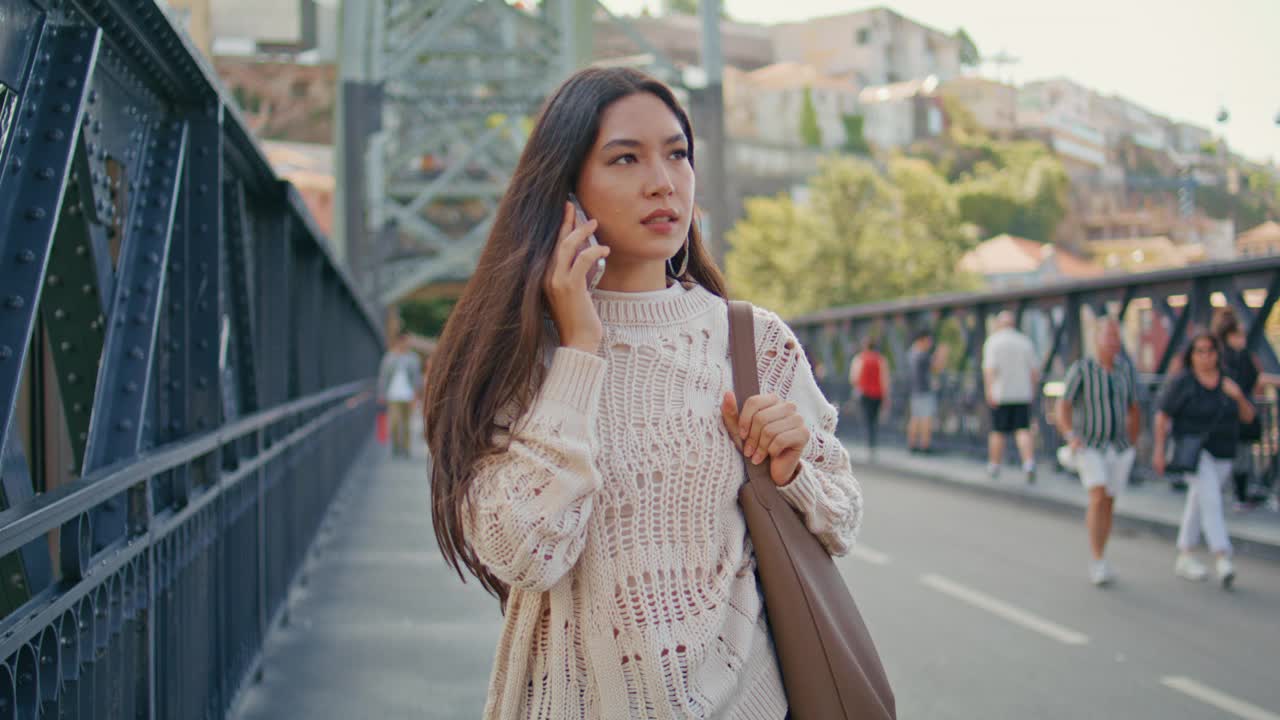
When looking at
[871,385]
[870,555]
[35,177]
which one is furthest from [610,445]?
[871,385]

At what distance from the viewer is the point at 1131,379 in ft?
30.3

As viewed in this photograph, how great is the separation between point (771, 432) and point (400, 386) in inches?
659

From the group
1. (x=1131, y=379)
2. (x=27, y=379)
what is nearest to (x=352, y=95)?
(x=1131, y=379)

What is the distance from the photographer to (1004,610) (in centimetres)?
782

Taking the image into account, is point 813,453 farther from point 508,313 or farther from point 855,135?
point 855,135

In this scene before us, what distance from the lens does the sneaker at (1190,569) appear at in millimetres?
8938

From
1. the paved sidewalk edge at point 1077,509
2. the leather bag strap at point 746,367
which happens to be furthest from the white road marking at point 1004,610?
the leather bag strap at point 746,367

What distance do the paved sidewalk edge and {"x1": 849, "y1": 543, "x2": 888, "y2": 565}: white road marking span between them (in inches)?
104

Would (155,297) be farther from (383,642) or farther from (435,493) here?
(383,642)

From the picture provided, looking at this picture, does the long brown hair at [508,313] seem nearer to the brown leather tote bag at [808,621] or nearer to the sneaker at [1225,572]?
the brown leather tote bag at [808,621]

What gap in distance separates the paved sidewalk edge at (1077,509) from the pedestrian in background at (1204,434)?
33.1 inches

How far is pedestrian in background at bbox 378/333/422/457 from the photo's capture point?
18.6 m

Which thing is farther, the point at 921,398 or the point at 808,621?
the point at 921,398

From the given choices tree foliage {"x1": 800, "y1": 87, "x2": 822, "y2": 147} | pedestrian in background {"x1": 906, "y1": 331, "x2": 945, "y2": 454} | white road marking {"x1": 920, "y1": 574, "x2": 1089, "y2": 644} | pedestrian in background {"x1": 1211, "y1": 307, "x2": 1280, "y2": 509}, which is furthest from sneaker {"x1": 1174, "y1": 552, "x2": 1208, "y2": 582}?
tree foliage {"x1": 800, "y1": 87, "x2": 822, "y2": 147}
